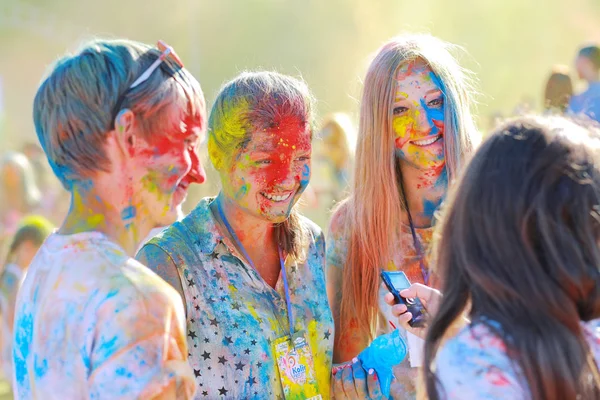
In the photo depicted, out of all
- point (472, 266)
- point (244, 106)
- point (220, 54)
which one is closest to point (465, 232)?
point (472, 266)

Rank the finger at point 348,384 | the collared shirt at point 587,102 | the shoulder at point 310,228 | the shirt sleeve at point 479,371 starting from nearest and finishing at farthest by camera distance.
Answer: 1. the shirt sleeve at point 479,371
2. the finger at point 348,384
3. the shoulder at point 310,228
4. the collared shirt at point 587,102

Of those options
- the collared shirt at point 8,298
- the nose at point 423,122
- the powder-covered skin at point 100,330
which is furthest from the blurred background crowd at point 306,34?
the powder-covered skin at point 100,330

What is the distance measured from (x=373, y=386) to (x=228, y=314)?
0.58 meters

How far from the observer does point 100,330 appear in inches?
57.6

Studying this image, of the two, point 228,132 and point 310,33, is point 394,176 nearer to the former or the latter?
point 228,132

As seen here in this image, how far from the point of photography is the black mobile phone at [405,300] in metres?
2.20

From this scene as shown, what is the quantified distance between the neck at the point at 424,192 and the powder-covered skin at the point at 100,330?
1470mm

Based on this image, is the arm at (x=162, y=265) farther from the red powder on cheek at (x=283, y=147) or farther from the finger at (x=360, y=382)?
the finger at (x=360, y=382)

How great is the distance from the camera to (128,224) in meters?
1.67

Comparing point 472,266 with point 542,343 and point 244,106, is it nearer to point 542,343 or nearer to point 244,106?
point 542,343

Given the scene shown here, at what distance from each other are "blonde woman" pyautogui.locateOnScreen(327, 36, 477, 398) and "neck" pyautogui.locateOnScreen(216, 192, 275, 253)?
17.4 inches

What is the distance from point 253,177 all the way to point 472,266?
102 centimetres

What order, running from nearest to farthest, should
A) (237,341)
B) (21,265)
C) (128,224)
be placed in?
(128,224), (237,341), (21,265)

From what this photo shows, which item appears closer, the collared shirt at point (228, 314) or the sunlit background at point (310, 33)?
the collared shirt at point (228, 314)
